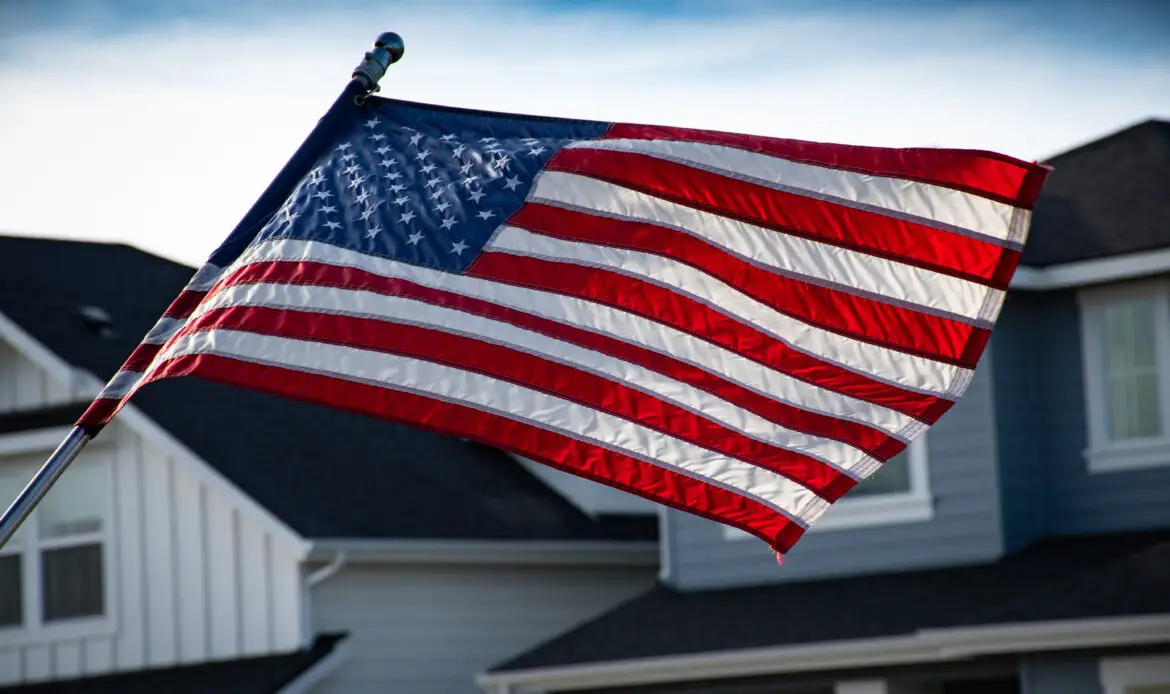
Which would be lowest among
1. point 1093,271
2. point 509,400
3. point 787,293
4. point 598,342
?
point 509,400

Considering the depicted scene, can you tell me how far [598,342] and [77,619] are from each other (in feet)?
44.3

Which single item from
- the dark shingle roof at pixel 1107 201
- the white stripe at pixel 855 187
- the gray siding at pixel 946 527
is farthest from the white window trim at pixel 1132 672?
the white stripe at pixel 855 187

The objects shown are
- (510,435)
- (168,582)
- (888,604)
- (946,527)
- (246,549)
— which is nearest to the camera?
(510,435)

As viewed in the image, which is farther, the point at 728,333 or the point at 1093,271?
the point at 1093,271

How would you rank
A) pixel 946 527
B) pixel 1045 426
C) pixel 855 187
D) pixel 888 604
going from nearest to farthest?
pixel 855 187 < pixel 888 604 < pixel 946 527 < pixel 1045 426

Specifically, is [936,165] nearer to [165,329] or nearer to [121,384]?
[165,329]

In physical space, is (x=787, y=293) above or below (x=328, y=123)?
below

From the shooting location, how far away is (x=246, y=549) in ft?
60.3

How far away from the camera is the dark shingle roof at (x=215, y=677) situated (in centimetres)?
1739

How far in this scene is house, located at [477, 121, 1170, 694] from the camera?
1642 cm

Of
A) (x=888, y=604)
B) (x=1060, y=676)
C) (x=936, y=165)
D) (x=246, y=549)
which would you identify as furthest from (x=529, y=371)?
(x=246, y=549)

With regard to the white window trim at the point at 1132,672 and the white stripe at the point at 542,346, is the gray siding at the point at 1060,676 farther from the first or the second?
the white stripe at the point at 542,346

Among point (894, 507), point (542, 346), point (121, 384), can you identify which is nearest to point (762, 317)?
point (542, 346)

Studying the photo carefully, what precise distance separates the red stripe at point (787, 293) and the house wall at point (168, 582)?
11368 millimetres
